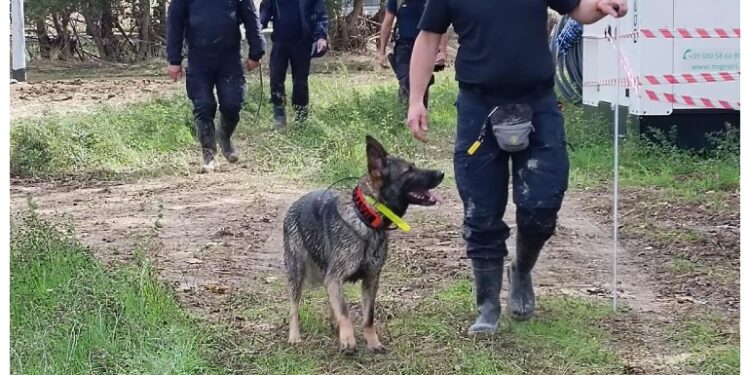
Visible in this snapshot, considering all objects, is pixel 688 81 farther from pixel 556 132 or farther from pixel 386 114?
pixel 556 132

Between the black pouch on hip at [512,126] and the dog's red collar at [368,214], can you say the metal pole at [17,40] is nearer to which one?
the dog's red collar at [368,214]

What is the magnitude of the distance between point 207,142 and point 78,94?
666 cm

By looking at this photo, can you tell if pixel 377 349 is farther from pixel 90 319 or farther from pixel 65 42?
pixel 65 42

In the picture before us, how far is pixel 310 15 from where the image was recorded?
11.5 m

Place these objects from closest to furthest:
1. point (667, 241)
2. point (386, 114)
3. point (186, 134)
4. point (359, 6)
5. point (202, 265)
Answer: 1. point (202, 265)
2. point (667, 241)
3. point (186, 134)
4. point (386, 114)
5. point (359, 6)

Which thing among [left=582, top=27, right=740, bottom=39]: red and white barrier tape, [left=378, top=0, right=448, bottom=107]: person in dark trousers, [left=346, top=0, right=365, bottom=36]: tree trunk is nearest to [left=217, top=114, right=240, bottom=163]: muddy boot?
[left=378, top=0, right=448, bottom=107]: person in dark trousers

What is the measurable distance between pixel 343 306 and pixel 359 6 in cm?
2138

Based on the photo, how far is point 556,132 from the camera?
4.83 metres

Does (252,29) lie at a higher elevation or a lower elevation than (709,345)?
higher

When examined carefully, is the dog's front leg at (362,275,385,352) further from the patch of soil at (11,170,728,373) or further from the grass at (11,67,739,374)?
the patch of soil at (11,170,728,373)

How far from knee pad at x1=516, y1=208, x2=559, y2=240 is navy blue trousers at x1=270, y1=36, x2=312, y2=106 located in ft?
23.2

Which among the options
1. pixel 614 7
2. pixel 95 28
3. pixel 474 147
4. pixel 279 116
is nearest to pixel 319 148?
pixel 279 116

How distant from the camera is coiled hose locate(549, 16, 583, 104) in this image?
489 inches

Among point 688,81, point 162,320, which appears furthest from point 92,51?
point 162,320
